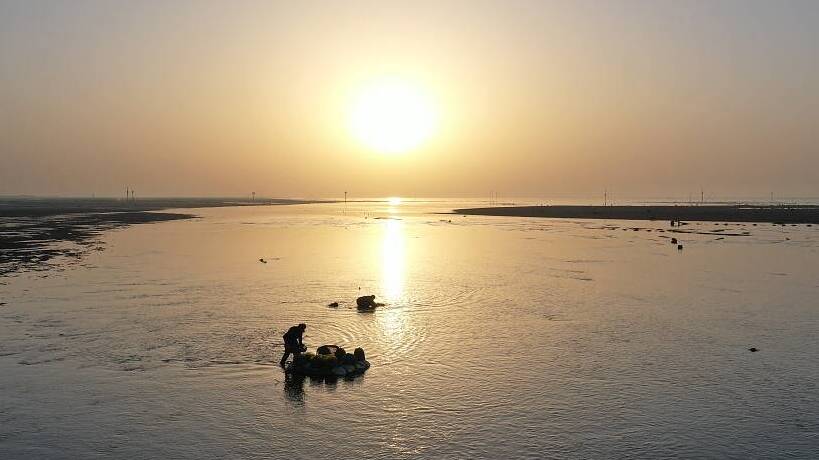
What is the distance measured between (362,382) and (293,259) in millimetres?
44711

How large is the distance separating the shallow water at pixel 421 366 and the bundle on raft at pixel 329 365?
74cm

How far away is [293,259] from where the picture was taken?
2544 inches

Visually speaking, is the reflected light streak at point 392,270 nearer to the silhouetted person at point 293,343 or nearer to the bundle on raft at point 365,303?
the bundle on raft at point 365,303

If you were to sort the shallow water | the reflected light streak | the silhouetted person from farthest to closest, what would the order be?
1. the reflected light streak
2. the silhouetted person
3. the shallow water

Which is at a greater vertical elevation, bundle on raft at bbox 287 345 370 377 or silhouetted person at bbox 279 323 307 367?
silhouetted person at bbox 279 323 307 367

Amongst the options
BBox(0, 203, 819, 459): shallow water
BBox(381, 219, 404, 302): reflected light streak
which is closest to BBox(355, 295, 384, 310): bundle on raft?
BBox(0, 203, 819, 459): shallow water

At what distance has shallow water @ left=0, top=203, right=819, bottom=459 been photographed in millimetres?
16359

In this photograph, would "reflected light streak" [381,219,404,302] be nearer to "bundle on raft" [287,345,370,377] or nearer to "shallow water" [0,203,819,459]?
"shallow water" [0,203,819,459]

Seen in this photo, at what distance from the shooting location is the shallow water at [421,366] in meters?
16.4

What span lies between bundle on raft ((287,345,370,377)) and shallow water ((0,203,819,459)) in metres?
0.74

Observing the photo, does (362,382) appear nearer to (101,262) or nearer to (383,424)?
(383,424)

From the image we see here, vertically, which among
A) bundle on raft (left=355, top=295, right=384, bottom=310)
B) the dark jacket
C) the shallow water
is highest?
the dark jacket

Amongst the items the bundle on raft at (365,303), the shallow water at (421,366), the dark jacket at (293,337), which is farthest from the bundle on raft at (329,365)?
the bundle on raft at (365,303)

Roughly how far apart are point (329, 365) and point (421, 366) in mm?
3855
